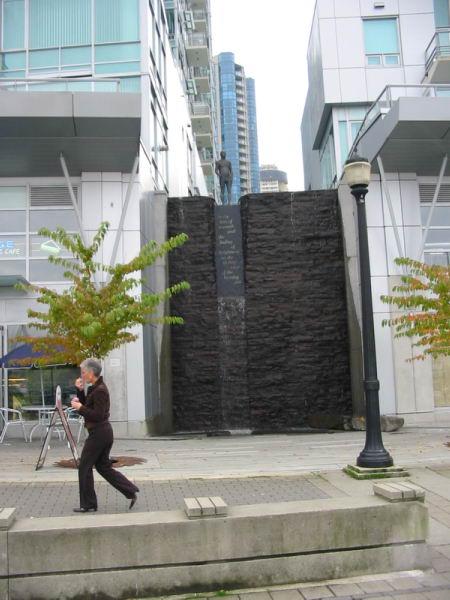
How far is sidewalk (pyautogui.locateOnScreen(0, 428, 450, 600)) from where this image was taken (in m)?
5.00

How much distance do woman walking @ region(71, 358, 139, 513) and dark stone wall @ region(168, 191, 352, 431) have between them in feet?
36.5

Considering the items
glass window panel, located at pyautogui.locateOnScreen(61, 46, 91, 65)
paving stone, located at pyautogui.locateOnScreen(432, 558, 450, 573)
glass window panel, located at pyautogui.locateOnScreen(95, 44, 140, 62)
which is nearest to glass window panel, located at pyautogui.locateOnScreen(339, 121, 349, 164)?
glass window panel, located at pyautogui.locateOnScreen(95, 44, 140, 62)

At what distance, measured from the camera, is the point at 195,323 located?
58.9 ft

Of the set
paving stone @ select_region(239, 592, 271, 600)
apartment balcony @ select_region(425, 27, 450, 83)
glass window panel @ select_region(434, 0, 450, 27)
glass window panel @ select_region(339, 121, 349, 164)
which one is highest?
glass window panel @ select_region(434, 0, 450, 27)

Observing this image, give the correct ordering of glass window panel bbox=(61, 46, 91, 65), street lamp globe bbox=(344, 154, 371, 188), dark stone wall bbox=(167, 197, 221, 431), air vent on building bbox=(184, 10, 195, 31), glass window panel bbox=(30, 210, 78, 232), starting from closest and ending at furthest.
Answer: street lamp globe bbox=(344, 154, 371, 188), glass window panel bbox=(30, 210, 78, 232), dark stone wall bbox=(167, 197, 221, 431), glass window panel bbox=(61, 46, 91, 65), air vent on building bbox=(184, 10, 195, 31)

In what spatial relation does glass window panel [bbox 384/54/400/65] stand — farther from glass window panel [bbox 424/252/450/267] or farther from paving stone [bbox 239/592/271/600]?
paving stone [bbox 239/592/271/600]

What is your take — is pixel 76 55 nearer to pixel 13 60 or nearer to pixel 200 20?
pixel 13 60

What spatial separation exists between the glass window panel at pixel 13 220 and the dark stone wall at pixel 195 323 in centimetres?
416

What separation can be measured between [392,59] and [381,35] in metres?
0.97

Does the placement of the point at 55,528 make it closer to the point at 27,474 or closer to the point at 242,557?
the point at 242,557

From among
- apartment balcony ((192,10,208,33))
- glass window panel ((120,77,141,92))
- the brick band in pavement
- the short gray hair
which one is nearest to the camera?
the short gray hair

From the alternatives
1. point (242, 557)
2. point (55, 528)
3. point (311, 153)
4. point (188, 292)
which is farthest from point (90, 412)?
point (311, 153)

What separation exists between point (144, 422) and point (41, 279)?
14.5 feet

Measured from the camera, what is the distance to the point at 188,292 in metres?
18.1
